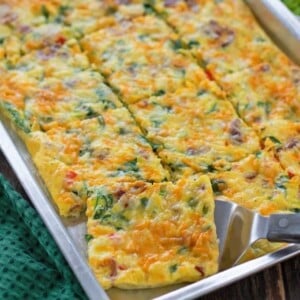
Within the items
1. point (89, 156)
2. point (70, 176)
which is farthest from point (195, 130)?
point (70, 176)

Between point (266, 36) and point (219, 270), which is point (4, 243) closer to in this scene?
point (219, 270)

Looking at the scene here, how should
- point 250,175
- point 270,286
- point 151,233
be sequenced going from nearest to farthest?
point 151,233 → point 270,286 → point 250,175

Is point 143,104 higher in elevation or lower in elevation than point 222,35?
lower

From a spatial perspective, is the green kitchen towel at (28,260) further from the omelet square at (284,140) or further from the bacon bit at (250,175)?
the omelet square at (284,140)

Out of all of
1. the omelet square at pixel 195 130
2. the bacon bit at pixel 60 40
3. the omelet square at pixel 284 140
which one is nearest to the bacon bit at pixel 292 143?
the omelet square at pixel 284 140

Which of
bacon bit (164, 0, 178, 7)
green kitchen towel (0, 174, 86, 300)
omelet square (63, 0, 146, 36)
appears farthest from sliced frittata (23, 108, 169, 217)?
bacon bit (164, 0, 178, 7)

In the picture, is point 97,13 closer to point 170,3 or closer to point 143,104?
point 170,3

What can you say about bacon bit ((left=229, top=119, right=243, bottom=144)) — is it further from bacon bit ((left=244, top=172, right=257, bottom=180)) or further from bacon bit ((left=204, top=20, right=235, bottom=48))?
bacon bit ((left=204, top=20, right=235, bottom=48))
